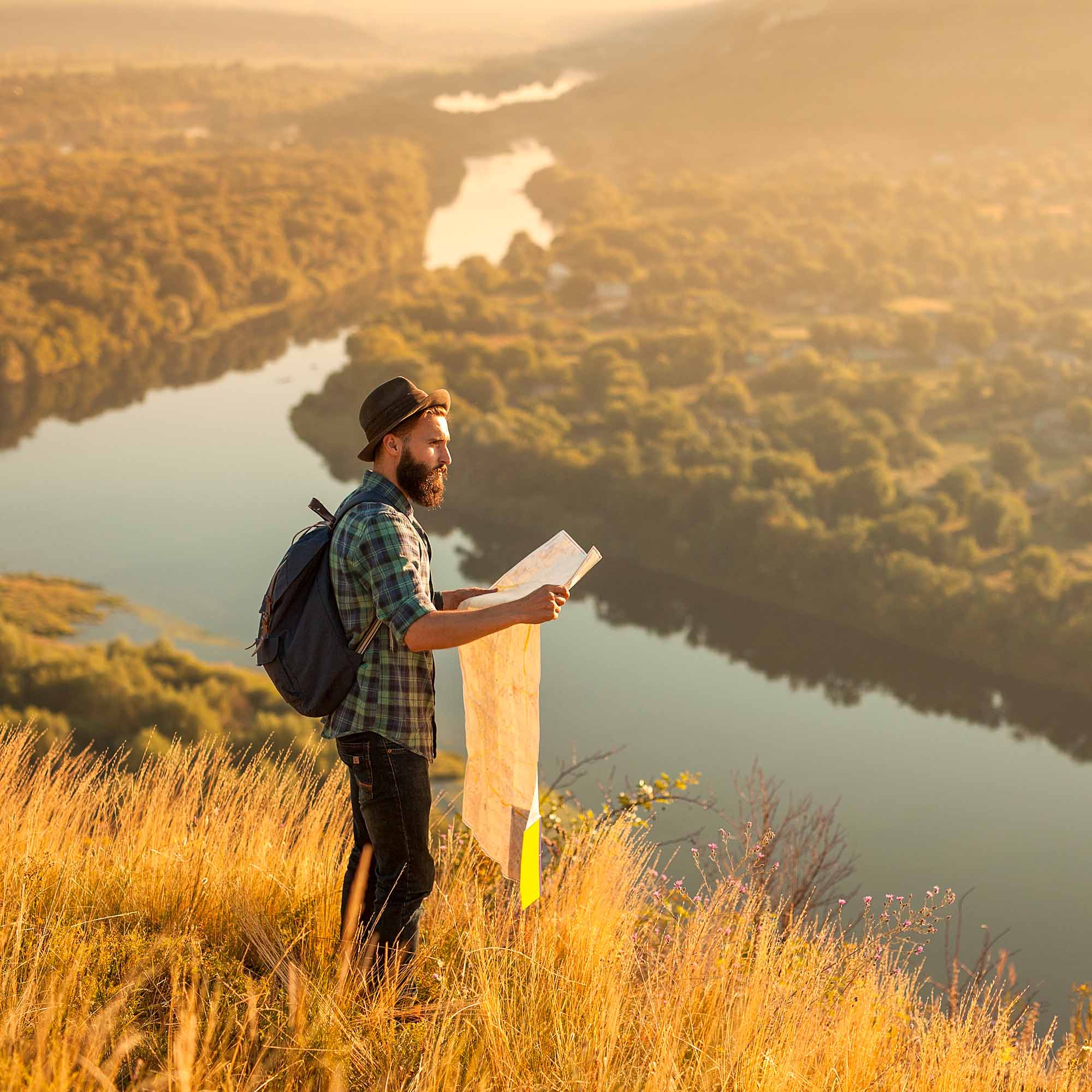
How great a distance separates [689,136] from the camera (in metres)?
132

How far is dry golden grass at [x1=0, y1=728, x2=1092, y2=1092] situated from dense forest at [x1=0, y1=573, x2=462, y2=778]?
16.8 metres

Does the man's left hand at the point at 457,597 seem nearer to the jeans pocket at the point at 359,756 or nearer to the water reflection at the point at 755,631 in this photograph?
the jeans pocket at the point at 359,756

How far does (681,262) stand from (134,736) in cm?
6167

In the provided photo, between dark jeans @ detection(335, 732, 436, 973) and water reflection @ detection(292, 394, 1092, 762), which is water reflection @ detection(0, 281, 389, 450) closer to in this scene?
water reflection @ detection(292, 394, 1092, 762)

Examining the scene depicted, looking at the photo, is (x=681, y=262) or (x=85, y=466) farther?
(x=681, y=262)

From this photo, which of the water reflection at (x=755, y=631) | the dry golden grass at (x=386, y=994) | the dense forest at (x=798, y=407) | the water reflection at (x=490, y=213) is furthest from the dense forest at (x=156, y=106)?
the dry golden grass at (x=386, y=994)

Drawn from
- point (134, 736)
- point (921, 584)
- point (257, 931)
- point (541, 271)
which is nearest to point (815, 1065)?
point (257, 931)

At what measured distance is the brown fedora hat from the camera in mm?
2762

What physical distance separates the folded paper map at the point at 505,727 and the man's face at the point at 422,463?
0.30 m

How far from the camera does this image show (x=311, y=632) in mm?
2705

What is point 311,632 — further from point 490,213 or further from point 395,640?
point 490,213

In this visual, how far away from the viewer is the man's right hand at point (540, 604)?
252cm

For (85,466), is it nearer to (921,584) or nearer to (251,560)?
(251,560)

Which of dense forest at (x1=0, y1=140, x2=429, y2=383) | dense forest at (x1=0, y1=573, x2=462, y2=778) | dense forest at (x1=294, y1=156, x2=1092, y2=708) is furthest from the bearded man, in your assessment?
dense forest at (x1=0, y1=140, x2=429, y2=383)
